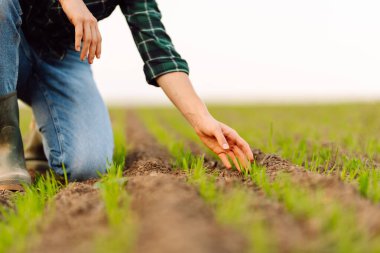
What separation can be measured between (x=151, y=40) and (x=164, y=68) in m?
0.22

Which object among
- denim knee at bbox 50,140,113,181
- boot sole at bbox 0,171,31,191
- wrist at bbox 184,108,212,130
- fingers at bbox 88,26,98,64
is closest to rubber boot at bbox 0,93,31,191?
boot sole at bbox 0,171,31,191

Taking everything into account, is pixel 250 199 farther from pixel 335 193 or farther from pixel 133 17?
pixel 133 17

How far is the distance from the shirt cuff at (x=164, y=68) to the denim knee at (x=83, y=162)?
52cm

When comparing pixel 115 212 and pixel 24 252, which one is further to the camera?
pixel 115 212

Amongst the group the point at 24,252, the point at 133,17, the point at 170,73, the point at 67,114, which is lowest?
the point at 24,252

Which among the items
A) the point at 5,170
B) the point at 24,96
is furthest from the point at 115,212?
the point at 24,96

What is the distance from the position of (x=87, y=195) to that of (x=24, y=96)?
1.37 metres

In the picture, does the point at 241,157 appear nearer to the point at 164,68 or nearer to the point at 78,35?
the point at 164,68

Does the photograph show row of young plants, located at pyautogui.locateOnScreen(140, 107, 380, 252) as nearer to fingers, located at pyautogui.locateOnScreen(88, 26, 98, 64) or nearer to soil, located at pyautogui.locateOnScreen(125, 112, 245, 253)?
soil, located at pyautogui.locateOnScreen(125, 112, 245, 253)

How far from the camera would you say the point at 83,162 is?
279cm

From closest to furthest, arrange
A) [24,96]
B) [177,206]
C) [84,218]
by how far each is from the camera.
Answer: [177,206] < [84,218] < [24,96]

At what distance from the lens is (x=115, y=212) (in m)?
1.49

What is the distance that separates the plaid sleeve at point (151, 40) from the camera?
262cm

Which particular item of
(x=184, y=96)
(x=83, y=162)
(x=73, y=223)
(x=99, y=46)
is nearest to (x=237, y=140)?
(x=184, y=96)
